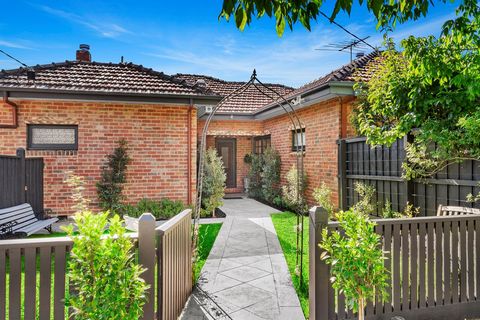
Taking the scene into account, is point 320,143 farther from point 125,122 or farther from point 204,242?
point 125,122

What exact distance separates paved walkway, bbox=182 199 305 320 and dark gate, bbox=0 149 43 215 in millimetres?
4278

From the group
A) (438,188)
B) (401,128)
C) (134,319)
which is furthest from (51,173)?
(438,188)

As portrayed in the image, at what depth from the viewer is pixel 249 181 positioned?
14.3 meters

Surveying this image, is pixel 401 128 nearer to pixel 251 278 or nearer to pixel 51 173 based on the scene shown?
pixel 251 278

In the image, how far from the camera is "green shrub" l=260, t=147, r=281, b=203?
12.0 m

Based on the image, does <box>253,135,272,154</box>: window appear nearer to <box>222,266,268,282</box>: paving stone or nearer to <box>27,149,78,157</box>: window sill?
<box>27,149,78,157</box>: window sill

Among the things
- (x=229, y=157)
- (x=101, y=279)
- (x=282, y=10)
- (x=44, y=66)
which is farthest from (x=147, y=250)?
(x=229, y=157)

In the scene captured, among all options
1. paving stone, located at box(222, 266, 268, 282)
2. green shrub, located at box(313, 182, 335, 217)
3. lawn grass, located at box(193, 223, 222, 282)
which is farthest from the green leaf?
green shrub, located at box(313, 182, 335, 217)

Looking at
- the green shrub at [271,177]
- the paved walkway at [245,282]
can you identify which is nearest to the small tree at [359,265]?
the paved walkway at [245,282]

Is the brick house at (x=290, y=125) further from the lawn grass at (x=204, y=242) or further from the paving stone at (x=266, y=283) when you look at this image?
the lawn grass at (x=204, y=242)

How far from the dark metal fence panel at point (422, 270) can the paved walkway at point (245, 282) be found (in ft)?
2.40

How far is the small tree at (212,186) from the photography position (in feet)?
30.5

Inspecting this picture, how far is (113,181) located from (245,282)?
5.32 metres

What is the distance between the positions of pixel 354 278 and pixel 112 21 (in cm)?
834
